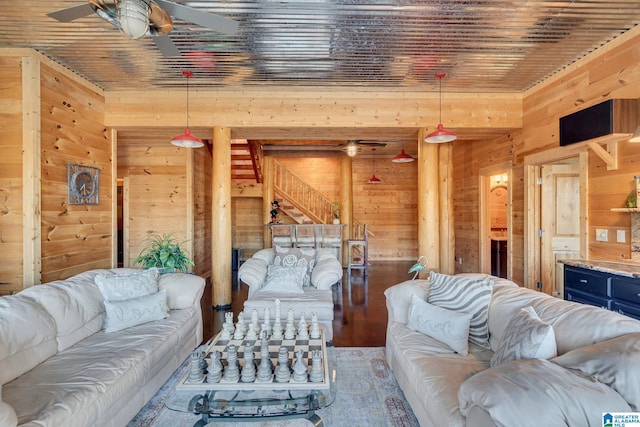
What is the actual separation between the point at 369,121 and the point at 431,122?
0.96 metres

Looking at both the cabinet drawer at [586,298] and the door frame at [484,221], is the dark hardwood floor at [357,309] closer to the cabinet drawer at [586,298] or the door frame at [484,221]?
the door frame at [484,221]

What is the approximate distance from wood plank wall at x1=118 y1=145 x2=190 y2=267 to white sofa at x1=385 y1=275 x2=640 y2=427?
17.2 ft

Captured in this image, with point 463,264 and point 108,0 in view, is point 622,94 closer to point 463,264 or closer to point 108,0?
point 463,264

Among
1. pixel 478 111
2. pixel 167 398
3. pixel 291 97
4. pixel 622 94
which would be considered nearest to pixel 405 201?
pixel 478 111

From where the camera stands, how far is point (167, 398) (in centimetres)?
247

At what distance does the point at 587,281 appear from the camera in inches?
124

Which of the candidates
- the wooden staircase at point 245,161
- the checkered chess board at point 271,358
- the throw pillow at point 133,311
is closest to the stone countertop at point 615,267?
the checkered chess board at point 271,358

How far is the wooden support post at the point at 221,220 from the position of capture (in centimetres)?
497

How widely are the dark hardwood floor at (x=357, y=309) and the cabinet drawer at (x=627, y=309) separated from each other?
212 centimetres

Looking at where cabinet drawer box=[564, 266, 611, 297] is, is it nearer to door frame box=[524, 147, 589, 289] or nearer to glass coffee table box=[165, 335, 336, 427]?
door frame box=[524, 147, 589, 289]

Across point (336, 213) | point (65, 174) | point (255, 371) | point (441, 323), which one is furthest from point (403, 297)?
point (336, 213)

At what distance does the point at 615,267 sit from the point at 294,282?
312 cm

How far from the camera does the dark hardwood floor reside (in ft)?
12.2

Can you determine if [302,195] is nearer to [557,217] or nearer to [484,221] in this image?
[484,221]
